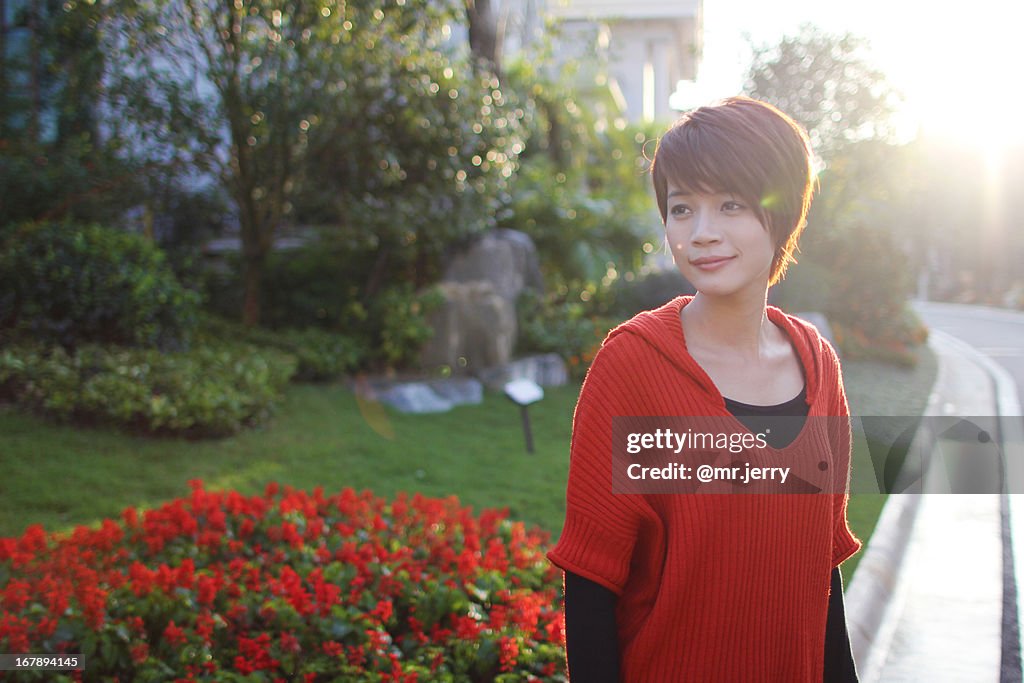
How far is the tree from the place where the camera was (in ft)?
48.2

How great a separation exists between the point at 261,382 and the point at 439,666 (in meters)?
4.46

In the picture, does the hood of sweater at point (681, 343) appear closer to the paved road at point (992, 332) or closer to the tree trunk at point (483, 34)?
the paved road at point (992, 332)

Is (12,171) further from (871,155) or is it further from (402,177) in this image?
(871,155)

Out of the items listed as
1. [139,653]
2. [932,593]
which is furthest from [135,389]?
[932,593]

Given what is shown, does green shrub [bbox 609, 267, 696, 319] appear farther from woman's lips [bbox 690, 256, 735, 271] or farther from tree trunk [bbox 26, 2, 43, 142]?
woman's lips [bbox 690, 256, 735, 271]

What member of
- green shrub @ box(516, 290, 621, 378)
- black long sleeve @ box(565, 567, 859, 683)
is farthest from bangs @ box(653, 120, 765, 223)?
green shrub @ box(516, 290, 621, 378)

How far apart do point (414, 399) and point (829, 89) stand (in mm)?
10089

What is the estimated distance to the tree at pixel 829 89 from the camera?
1470 centimetres

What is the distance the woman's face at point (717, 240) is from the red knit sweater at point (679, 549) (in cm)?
11

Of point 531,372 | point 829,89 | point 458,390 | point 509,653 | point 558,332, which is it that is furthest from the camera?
point 829,89

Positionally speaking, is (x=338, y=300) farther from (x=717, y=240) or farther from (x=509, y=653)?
(x=717, y=240)

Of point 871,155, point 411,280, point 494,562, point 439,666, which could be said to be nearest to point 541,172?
point 411,280

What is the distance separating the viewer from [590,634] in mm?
1560

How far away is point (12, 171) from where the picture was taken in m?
7.95
